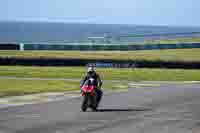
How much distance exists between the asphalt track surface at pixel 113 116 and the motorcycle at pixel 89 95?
1.15ft

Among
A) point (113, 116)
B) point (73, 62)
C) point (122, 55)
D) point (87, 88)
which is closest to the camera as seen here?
point (113, 116)

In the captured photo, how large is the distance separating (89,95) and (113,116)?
214cm

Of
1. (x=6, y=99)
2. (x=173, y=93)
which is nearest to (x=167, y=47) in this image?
(x=173, y=93)

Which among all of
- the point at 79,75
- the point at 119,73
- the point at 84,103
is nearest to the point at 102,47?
the point at 119,73

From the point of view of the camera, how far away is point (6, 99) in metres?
31.2

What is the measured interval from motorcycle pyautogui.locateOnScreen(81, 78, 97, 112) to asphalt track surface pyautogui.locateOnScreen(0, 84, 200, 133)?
35 centimetres

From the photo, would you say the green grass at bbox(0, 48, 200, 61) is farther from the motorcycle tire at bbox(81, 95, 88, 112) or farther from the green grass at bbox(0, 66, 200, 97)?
the motorcycle tire at bbox(81, 95, 88, 112)

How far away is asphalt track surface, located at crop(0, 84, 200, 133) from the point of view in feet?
62.8

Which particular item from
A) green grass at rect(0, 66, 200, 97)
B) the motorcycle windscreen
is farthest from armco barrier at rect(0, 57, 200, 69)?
the motorcycle windscreen

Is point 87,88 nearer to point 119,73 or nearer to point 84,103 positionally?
point 84,103

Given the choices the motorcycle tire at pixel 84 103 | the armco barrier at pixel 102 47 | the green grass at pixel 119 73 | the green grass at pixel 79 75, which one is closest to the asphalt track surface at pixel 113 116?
the motorcycle tire at pixel 84 103

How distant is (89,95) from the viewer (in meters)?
24.7

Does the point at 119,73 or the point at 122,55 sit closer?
the point at 119,73

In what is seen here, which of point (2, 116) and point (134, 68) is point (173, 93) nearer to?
point (2, 116)
